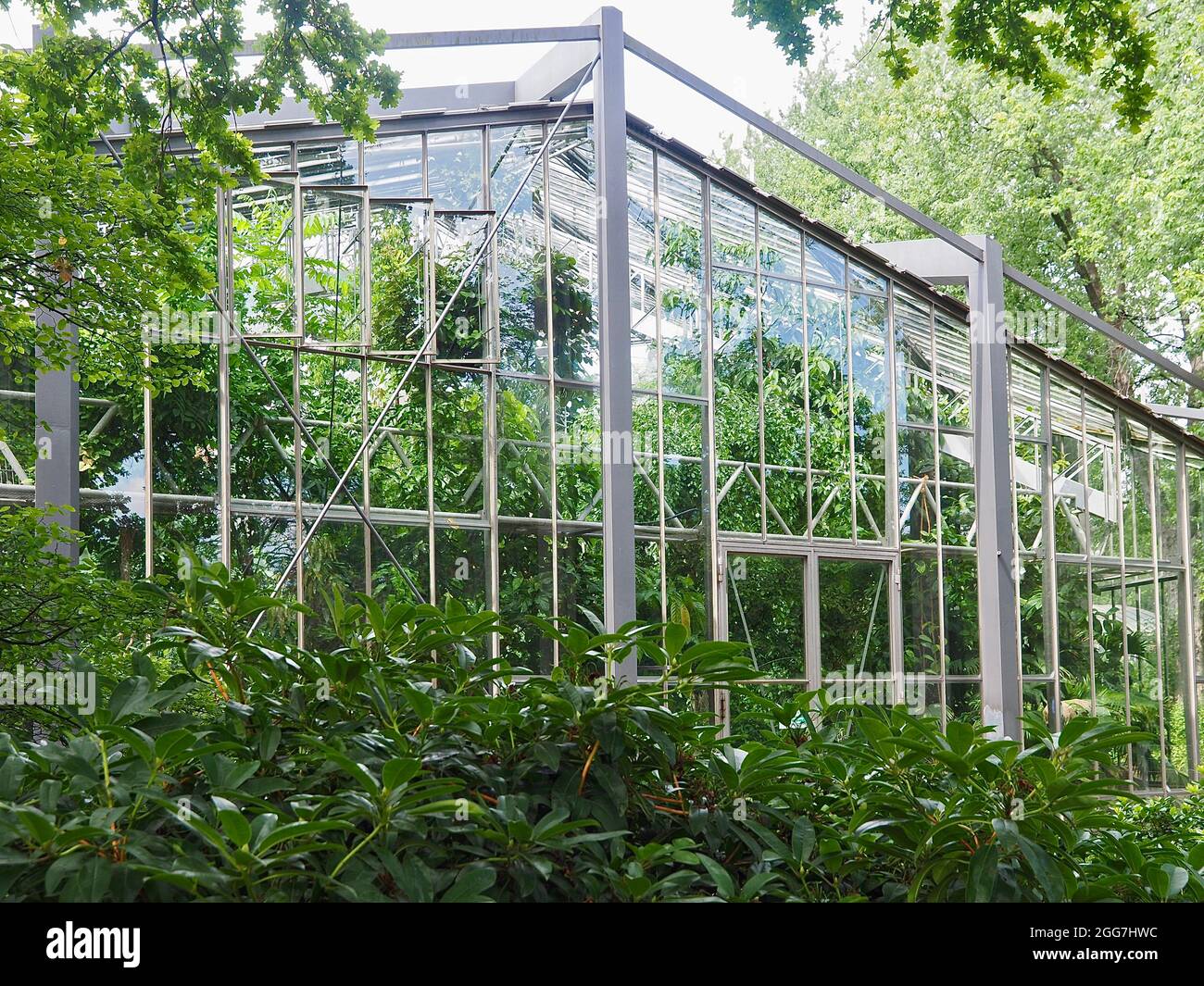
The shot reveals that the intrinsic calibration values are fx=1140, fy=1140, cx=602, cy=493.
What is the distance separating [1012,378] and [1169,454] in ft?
9.73

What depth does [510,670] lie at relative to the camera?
1630 millimetres

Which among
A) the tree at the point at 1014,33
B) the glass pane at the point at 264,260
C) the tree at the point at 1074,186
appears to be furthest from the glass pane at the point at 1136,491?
the glass pane at the point at 264,260

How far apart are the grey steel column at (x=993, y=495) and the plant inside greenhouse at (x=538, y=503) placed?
0.04 m

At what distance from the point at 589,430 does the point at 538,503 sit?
682 millimetres

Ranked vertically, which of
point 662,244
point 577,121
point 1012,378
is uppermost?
point 577,121

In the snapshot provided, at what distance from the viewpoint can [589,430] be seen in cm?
840

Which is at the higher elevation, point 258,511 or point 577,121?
point 577,121

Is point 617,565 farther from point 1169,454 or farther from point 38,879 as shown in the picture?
point 1169,454

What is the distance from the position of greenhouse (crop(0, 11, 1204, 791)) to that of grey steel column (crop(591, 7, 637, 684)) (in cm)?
2

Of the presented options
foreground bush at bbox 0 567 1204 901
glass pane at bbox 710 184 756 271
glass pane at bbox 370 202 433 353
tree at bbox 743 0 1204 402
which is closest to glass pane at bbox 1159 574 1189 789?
tree at bbox 743 0 1204 402

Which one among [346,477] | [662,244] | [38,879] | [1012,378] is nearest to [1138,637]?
[1012,378]

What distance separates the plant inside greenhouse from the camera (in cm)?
133

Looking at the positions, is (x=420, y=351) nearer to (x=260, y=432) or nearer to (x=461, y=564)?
(x=260, y=432)
